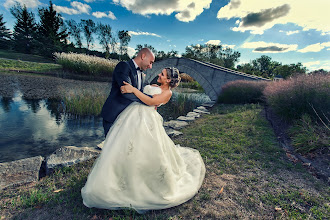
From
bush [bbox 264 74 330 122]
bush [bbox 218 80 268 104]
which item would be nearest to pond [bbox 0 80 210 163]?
bush [bbox 264 74 330 122]

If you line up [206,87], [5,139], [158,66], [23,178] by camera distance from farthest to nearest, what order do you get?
[158,66] → [206,87] → [5,139] → [23,178]

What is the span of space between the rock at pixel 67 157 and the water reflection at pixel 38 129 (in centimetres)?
112

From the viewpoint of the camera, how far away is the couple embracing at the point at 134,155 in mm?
1827

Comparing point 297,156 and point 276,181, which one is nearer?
point 276,181

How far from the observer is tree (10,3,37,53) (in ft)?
97.5

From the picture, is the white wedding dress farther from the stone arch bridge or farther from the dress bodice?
the stone arch bridge

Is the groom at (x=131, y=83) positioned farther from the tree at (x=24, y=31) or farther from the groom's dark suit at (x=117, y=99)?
the tree at (x=24, y=31)

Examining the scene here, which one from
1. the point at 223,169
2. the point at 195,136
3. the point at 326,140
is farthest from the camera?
the point at 195,136

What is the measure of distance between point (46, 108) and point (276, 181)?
8286 millimetres

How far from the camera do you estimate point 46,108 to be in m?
6.79

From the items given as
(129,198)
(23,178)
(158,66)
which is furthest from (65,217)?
(158,66)

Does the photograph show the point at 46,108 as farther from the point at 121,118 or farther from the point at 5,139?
the point at 121,118

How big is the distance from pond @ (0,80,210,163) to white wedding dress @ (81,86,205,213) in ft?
9.27

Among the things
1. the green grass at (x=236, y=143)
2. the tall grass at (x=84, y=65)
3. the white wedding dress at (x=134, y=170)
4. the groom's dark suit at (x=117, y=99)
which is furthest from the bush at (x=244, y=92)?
the tall grass at (x=84, y=65)
